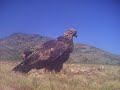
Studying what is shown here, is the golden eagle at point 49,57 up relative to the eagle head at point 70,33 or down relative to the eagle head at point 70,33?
down

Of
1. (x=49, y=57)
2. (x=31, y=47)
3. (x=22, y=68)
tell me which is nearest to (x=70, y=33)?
(x=49, y=57)

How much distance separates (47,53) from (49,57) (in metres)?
0.26

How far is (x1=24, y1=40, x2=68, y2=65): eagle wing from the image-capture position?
16341 mm

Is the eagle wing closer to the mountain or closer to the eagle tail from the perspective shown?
the eagle tail

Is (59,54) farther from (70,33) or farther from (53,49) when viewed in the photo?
(70,33)

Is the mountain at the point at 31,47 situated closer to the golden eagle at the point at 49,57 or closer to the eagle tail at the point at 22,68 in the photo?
the golden eagle at the point at 49,57

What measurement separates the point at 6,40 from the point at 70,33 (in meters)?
50.8

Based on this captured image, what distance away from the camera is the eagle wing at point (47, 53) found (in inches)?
643

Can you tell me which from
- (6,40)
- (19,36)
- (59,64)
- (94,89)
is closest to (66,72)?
(59,64)

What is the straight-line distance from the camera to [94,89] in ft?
37.1

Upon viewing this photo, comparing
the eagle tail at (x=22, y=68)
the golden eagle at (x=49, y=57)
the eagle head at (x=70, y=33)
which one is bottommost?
the eagle tail at (x=22, y=68)

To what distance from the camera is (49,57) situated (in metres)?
16.4

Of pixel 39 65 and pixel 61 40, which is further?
pixel 61 40

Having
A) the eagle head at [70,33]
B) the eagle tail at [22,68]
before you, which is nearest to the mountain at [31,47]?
the eagle head at [70,33]
